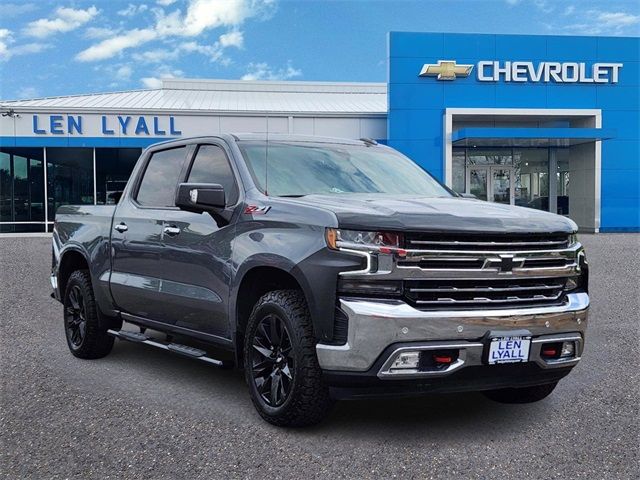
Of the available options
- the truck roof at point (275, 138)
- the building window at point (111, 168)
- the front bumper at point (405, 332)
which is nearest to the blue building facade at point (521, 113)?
the building window at point (111, 168)

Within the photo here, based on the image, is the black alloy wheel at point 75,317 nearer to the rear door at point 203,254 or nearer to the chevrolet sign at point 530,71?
the rear door at point 203,254

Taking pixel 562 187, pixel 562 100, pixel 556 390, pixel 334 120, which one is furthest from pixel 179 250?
pixel 562 187

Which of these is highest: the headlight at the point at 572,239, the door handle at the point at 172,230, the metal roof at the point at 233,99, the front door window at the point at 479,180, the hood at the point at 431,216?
the metal roof at the point at 233,99

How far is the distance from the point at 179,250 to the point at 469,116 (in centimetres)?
2160

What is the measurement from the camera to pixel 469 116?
24.9m

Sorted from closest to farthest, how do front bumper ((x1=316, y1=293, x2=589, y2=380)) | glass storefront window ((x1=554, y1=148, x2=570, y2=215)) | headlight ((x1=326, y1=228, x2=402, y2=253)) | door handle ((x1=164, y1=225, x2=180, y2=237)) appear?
front bumper ((x1=316, y1=293, x2=589, y2=380))
headlight ((x1=326, y1=228, x2=402, y2=253))
door handle ((x1=164, y1=225, x2=180, y2=237))
glass storefront window ((x1=554, y1=148, x2=570, y2=215))

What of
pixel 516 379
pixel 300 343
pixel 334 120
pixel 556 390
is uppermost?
pixel 334 120

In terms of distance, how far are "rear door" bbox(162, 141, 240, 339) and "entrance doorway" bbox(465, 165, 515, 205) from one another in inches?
897

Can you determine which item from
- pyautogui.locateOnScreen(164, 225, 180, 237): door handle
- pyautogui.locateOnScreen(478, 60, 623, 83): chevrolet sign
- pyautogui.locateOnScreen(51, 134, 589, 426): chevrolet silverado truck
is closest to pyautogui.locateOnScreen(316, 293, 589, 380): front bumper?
pyautogui.locateOnScreen(51, 134, 589, 426): chevrolet silverado truck

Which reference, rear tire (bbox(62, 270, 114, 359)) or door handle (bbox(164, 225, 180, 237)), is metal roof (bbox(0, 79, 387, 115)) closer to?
rear tire (bbox(62, 270, 114, 359))

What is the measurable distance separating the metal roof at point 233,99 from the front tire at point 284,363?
65.9 feet

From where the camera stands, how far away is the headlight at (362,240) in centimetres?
363

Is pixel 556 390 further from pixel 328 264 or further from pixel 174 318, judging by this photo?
pixel 174 318

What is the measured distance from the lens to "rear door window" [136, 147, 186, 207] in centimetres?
551
